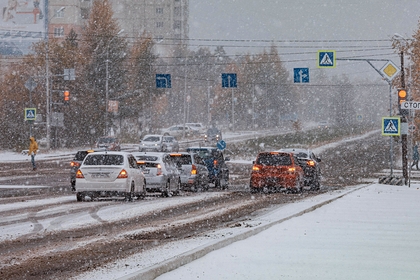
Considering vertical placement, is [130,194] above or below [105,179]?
below

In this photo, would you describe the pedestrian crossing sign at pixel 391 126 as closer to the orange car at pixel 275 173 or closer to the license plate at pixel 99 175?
the orange car at pixel 275 173

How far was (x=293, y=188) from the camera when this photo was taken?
30375mm

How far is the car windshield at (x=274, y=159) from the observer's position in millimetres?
30453

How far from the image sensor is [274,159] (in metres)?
30.6

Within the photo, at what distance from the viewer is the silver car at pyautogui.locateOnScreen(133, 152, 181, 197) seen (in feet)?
90.7

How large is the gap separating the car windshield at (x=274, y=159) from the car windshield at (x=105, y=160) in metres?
7.27

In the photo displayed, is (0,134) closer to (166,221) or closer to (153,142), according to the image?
(153,142)

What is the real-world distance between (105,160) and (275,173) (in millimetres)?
7807

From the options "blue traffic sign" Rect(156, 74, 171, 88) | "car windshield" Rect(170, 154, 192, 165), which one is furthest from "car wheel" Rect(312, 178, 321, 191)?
"blue traffic sign" Rect(156, 74, 171, 88)

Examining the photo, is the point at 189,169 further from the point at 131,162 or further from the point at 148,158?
the point at 131,162

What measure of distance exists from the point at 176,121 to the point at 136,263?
493 ft

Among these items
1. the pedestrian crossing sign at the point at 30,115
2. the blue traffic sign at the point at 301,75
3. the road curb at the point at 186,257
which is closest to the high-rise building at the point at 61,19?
the pedestrian crossing sign at the point at 30,115

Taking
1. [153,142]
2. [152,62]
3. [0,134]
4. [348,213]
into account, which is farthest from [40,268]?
[152,62]

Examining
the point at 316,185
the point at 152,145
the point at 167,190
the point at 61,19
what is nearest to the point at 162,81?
the point at 152,145
